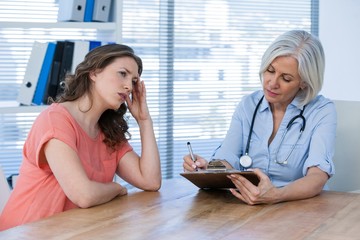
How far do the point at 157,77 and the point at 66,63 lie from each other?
5.18 ft

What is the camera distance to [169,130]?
5.36 m

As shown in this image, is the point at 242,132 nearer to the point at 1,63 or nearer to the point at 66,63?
the point at 66,63

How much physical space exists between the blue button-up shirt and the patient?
15.2 inches

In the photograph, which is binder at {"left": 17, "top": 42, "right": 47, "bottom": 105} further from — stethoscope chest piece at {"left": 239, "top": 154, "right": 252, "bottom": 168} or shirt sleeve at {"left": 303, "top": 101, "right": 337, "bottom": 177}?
shirt sleeve at {"left": 303, "top": 101, "right": 337, "bottom": 177}

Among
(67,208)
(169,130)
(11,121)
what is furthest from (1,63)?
(67,208)

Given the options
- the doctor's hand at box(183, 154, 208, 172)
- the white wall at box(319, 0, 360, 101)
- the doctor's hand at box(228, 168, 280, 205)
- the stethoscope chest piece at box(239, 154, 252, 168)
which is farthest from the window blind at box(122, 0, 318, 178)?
the doctor's hand at box(228, 168, 280, 205)

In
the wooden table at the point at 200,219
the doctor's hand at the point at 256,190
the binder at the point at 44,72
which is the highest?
the binder at the point at 44,72

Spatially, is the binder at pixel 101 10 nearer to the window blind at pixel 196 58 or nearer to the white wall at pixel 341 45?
the window blind at pixel 196 58

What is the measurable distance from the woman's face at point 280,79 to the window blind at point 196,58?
2.39m

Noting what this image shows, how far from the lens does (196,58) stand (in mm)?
5445

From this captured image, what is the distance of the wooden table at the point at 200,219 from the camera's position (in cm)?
205

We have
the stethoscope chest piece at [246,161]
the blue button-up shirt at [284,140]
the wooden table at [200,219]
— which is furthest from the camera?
the stethoscope chest piece at [246,161]

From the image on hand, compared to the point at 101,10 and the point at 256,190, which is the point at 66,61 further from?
the point at 256,190

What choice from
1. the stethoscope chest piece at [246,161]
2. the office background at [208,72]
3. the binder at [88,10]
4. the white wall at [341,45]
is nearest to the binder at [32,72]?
the binder at [88,10]
